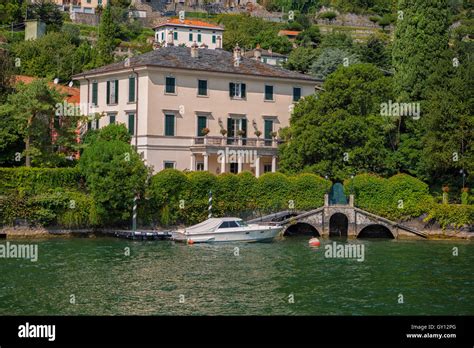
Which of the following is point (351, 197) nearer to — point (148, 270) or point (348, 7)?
point (148, 270)

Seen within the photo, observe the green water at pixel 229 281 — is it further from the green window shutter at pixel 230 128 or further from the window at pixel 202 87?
the window at pixel 202 87

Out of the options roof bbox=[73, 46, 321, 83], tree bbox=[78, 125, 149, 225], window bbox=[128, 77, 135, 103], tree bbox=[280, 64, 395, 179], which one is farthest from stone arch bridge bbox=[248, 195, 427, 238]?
window bbox=[128, 77, 135, 103]

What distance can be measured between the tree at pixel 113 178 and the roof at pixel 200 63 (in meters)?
9.32

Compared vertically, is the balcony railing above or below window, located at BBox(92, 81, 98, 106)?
below

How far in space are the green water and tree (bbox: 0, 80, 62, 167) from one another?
9.40 metres

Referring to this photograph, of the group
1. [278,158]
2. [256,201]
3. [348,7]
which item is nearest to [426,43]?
[278,158]

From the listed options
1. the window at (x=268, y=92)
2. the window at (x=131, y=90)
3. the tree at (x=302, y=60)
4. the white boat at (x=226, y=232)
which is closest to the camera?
the white boat at (x=226, y=232)

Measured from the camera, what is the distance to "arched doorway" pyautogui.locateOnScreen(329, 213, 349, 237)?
2328 inches

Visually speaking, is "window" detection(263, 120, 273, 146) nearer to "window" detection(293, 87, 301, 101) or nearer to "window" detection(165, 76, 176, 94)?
"window" detection(293, 87, 301, 101)

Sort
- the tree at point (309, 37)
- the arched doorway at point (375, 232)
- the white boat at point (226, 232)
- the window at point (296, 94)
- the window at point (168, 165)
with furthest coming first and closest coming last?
the tree at point (309, 37), the window at point (296, 94), the window at point (168, 165), the arched doorway at point (375, 232), the white boat at point (226, 232)

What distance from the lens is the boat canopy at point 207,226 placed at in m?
51.9

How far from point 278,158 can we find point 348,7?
4371 inches

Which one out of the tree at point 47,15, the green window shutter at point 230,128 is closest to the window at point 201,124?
the green window shutter at point 230,128

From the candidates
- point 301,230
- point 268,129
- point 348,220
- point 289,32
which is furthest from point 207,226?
point 289,32
